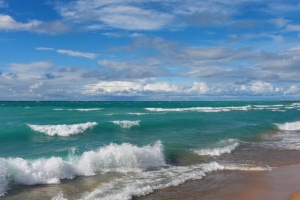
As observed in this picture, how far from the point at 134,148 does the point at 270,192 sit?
7.05 metres

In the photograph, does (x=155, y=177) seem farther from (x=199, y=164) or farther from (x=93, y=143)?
(x=93, y=143)

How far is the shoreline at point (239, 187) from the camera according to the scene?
9773 mm

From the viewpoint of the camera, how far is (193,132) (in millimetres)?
24266

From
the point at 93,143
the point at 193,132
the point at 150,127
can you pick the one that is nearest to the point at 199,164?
the point at 93,143

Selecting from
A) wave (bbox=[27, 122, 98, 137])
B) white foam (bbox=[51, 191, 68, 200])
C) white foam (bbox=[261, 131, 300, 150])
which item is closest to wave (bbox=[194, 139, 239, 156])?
white foam (bbox=[261, 131, 300, 150])

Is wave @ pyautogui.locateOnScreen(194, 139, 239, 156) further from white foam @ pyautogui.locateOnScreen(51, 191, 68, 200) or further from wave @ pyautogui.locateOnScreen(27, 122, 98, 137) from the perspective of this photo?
wave @ pyautogui.locateOnScreen(27, 122, 98, 137)

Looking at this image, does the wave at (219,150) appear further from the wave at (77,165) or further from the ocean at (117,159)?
the wave at (77,165)

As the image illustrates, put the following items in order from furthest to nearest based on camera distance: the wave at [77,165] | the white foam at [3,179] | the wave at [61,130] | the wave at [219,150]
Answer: the wave at [61,130] < the wave at [219,150] < the wave at [77,165] < the white foam at [3,179]

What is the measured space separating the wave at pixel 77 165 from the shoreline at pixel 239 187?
3075mm

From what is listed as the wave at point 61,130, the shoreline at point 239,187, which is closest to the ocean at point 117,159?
the wave at point 61,130

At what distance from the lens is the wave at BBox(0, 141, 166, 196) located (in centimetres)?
1119

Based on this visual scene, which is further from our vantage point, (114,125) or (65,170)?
(114,125)

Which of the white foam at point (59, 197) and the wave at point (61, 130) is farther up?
the wave at point (61, 130)

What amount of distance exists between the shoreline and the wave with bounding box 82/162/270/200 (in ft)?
0.97
